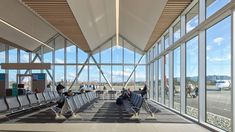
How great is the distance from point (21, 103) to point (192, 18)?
21.2ft

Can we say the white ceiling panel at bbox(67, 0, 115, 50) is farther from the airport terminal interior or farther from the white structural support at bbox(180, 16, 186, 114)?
the white structural support at bbox(180, 16, 186, 114)

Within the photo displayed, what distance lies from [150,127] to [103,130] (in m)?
1.42

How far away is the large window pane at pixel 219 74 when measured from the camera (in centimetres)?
802

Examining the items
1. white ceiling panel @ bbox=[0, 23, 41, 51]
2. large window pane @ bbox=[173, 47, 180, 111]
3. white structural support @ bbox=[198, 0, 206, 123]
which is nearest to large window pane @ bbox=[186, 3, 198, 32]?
white structural support @ bbox=[198, 0, 206, 123]

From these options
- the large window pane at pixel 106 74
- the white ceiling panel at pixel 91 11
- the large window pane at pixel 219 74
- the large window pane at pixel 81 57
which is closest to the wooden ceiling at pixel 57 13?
the white ceiling panel at pixel 91 11

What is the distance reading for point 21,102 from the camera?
1243cm

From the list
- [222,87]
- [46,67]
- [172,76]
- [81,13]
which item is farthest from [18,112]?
[46,67]

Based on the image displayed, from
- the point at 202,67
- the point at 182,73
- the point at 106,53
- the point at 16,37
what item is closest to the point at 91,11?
the point at 182,73

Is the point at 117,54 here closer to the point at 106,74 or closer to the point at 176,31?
the point at 106,74

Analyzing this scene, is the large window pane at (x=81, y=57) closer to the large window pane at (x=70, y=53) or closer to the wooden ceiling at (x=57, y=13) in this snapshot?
the large window pane at (x=70, y=53)

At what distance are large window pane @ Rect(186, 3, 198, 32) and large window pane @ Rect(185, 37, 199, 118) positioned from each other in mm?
475

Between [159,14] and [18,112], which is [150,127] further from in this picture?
[18,112]

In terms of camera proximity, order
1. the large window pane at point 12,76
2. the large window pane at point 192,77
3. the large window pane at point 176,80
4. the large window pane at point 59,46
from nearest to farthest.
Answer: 1. the large window pane at point 192,77
2. the large window pane at point 176,80
3. the large window pane at point 12,76
4. the large window pane at point 59,46

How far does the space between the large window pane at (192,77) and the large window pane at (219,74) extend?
1.32 meters
